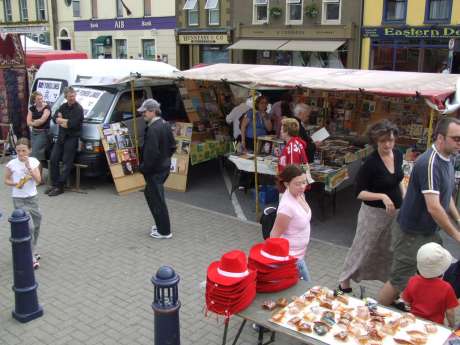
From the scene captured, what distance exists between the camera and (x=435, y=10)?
19141mm

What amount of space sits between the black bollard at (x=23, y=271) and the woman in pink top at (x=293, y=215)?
7.48ft

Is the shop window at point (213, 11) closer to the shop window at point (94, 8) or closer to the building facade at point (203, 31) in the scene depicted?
the building facade at point (203, 31)

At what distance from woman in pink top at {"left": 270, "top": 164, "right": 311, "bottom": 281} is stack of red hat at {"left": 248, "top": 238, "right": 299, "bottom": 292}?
1.18 ft

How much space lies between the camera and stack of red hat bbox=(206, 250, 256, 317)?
3549mm

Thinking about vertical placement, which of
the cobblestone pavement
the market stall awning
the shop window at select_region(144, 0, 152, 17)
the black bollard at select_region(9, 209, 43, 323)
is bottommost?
the cobblestone pavement

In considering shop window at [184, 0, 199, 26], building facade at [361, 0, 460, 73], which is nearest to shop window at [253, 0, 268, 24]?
shop window at [184, 0, 199, 26]

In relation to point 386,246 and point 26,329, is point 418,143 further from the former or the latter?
point 26,329

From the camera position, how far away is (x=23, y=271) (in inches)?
188

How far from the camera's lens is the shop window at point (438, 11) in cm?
1875

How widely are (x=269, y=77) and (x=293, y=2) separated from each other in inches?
651

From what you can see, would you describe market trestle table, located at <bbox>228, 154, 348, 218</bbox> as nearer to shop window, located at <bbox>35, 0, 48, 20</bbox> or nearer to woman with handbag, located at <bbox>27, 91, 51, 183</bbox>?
woman with handbag, located at <bbox>27, 91, 51, 183</bbox>

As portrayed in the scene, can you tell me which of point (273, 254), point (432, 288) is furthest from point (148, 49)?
point (432, 288)

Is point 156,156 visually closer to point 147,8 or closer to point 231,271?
point 231,271

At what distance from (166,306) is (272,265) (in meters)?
0.85
